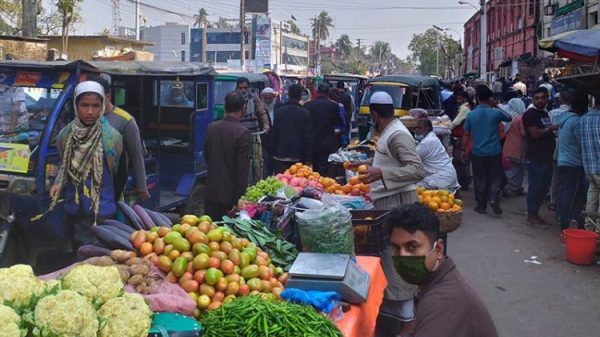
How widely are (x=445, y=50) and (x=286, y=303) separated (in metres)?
85.1

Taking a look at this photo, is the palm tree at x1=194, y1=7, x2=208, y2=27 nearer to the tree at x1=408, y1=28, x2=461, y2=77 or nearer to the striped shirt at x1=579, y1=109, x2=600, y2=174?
the tree at x1=408, y1=28, x2=461, y2=77

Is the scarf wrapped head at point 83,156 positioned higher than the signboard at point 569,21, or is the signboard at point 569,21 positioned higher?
the signboard at point 569,21

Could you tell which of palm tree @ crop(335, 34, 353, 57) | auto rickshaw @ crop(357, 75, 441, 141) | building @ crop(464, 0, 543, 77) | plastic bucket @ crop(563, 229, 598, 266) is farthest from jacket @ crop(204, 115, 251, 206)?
palm tree @ crop(335, 34, 353, 57)

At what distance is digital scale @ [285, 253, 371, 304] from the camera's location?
370 cm

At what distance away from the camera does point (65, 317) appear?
7.41 ft

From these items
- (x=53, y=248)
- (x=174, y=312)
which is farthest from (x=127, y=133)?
(x=174, y=312)

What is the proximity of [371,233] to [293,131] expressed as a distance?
159 inches

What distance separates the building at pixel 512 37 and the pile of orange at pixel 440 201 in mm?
18539

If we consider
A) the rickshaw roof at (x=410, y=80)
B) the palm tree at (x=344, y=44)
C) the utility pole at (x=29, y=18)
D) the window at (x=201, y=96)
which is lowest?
the window at (x=201, y=96)

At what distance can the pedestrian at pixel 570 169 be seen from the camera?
8.03 metres

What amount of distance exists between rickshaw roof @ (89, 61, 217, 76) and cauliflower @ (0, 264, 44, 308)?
14.9 feet

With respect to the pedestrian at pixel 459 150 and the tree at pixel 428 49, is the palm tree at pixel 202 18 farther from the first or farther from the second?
the pedestrian at pixel 459 150

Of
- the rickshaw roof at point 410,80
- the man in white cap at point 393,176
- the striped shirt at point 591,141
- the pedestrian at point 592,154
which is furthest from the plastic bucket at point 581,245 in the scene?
the rickshaw roof at point 410,80

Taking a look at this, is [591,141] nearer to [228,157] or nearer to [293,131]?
[293,131]
